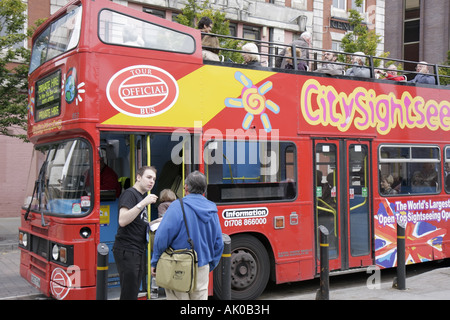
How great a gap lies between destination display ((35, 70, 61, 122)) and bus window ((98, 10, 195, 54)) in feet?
2.96

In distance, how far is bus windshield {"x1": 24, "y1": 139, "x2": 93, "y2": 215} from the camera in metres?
6.14

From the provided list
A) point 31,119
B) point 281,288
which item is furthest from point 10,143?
point 281,288

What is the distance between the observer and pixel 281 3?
22859 mm

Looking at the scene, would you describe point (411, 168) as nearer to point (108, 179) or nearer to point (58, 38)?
point (108, 179)

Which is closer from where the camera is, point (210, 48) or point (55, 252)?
point (55, 252)

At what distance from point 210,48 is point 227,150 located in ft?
4.99

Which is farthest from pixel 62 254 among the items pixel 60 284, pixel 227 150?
pixel 227 150

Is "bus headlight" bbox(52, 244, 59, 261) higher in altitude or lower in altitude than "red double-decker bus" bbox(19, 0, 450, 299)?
lower

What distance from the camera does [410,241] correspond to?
913cm

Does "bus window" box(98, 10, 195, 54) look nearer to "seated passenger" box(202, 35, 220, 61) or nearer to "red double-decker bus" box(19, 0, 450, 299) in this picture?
"red double-decker bus" box(19, 0, 450, 299)

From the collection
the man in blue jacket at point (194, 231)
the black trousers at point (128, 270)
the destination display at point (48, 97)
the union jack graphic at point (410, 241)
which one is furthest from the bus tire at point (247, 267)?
the destination display at point (48, 97)

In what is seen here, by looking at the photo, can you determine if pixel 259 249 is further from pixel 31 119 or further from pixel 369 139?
pixel 31 119

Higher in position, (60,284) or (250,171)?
(250,171)

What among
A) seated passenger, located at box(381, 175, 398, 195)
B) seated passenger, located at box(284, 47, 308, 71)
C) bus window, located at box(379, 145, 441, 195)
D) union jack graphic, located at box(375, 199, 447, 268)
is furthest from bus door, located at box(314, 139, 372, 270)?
seated passenger, located at box(284, 47, 308, 71)
